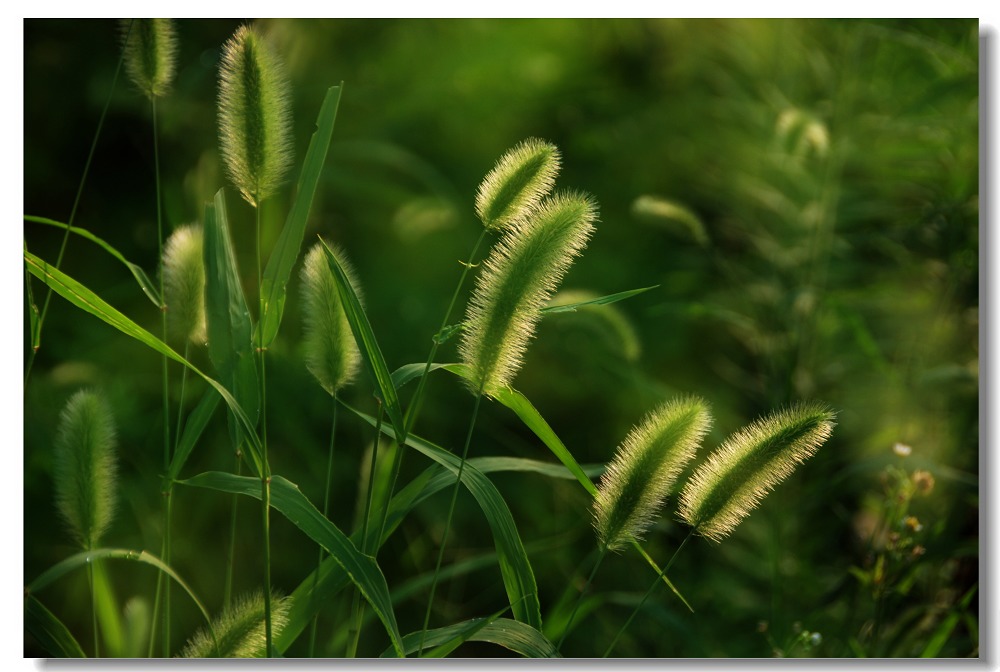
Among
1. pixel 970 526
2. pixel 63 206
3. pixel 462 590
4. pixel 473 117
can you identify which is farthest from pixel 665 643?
pixel 63 206

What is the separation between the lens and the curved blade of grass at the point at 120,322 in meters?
0.68

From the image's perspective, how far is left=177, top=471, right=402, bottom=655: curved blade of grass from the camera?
70 centimetres

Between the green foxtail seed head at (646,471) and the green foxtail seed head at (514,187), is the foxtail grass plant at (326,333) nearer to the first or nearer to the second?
the green foxtail seed head at (514,187)

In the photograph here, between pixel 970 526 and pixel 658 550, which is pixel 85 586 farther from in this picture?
pixel 970 526

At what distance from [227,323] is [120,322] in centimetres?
11

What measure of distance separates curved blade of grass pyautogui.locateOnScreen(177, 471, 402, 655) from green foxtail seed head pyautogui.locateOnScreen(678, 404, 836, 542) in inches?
10.7

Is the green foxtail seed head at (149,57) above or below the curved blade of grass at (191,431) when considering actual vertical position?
above

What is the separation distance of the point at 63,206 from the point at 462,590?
36.3 inches

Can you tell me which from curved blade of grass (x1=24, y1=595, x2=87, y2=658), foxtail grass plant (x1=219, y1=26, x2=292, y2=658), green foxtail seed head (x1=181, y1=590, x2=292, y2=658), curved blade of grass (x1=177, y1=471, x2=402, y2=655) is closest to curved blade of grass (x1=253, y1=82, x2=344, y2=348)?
foxtail grass plant (x1=219, y1=26, x2=292, y2=658)

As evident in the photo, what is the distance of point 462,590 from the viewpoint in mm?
1455

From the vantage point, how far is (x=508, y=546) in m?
0.76

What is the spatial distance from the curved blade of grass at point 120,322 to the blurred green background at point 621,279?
1.21 ft

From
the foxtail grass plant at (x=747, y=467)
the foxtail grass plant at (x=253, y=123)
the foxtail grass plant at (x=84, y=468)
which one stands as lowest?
the foxtail grass plant at (x=84, y=468)

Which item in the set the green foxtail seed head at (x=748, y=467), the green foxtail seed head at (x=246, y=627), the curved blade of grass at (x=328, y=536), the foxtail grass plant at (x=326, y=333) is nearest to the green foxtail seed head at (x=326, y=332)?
the foxtail grass plant at (x=326, y=333)
